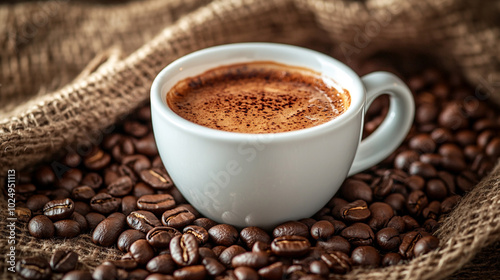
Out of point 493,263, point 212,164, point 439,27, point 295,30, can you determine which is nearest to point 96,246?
point 212,164

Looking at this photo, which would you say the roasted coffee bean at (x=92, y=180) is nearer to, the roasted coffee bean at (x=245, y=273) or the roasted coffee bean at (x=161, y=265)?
Answer: the roasted coffee bean at (x=161, y=265)

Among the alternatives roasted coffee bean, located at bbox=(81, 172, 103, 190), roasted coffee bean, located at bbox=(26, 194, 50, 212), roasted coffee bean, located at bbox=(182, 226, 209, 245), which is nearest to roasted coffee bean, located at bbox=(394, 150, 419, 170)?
roasted coffee bean, located at bbox=(182, 226, 209, 245)

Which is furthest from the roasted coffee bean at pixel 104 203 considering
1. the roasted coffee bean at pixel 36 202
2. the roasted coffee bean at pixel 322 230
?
the roasted coffee bean at pixel 322 230

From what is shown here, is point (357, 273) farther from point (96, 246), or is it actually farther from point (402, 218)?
point (96, 246)

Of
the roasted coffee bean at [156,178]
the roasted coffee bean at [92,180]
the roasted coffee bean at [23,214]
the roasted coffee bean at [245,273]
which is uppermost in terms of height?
the roasted coffee bean at [245,273]

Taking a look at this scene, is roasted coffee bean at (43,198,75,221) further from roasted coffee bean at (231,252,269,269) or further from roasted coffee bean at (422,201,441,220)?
roasted coffee bean at (422,201,441,220)

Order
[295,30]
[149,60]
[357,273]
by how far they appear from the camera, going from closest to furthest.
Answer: [357,273], [149,60], [295,30]

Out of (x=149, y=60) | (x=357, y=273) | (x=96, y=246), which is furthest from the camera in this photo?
(x=149, y=60)

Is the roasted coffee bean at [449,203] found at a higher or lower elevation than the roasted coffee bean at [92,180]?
higher
